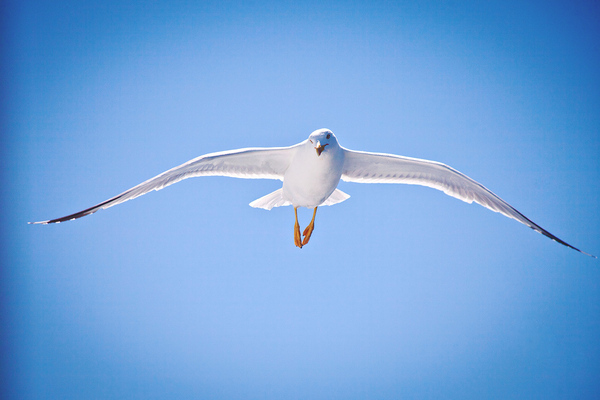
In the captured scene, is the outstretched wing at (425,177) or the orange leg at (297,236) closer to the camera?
the outstretched wing at (425,177)

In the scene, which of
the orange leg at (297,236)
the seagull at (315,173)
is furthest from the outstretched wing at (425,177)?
the orange leg at (297,236)

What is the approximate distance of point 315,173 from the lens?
3461mm

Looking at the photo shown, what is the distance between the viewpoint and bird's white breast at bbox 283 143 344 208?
340cm

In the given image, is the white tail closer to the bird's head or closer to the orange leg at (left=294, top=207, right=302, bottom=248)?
the orange leg at (left=294, top=207, right=302, bottom=248)

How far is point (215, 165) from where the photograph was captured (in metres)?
3.84

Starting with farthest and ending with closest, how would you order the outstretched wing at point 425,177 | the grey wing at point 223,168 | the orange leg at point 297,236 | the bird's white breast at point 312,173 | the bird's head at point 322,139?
the orange leg at point 297,236 → the outstretched wing at point 425,177 → the grey wing at point 223,168 → the bird's white breast at point 312,173 → the bird's head at point 322,139

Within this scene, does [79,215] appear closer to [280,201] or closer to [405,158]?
[280,201]

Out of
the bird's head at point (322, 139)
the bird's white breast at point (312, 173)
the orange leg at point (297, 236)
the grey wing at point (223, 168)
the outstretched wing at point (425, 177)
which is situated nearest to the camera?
the bird's head at point (322, 139)

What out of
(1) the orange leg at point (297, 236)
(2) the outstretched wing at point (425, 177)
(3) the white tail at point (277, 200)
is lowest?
(1) the orange leg at point (297, 236)

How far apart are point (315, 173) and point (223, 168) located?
0.95m

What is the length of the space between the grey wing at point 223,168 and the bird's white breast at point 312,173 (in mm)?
163

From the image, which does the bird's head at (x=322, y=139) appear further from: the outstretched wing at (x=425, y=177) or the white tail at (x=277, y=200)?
the white tail at (x=277, y=200)

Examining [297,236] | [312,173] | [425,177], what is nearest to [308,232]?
[297,236]

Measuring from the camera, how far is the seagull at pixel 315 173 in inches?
136
